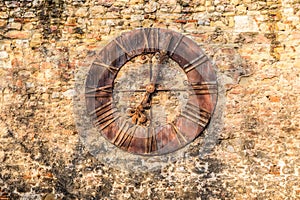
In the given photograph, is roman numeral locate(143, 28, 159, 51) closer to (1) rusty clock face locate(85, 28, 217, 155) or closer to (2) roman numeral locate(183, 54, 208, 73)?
(1) rusty clock face locate(85, 28, 217, 155)

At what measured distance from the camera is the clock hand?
550cm

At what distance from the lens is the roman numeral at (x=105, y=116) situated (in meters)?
5.53

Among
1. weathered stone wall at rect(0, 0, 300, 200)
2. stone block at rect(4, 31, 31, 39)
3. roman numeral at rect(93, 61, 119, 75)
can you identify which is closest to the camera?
weathered stone wall at rect(0, 0, 300, 200)

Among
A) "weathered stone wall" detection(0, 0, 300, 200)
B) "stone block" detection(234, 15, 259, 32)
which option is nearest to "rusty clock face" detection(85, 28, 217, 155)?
"weathered stone wall" detection(0, 0, 300, 200)

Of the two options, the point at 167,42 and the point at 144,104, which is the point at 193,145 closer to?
the point at 144,104

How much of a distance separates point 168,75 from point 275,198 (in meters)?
1.77

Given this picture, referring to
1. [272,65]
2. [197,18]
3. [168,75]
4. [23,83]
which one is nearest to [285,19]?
[272,65]

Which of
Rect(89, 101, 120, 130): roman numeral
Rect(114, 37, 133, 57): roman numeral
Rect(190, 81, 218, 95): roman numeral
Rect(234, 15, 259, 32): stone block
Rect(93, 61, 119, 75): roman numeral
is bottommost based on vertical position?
Rect(89, 101, 120, 130): roman numeral

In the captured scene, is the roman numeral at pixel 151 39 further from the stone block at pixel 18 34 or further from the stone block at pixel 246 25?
the stone block at pixel 18 34

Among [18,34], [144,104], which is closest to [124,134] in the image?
[144,104]

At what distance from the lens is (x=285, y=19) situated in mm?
5543

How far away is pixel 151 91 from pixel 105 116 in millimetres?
579

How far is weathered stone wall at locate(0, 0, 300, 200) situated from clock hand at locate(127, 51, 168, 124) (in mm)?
380

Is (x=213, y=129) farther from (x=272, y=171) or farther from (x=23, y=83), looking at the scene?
(x=23, y=83)
